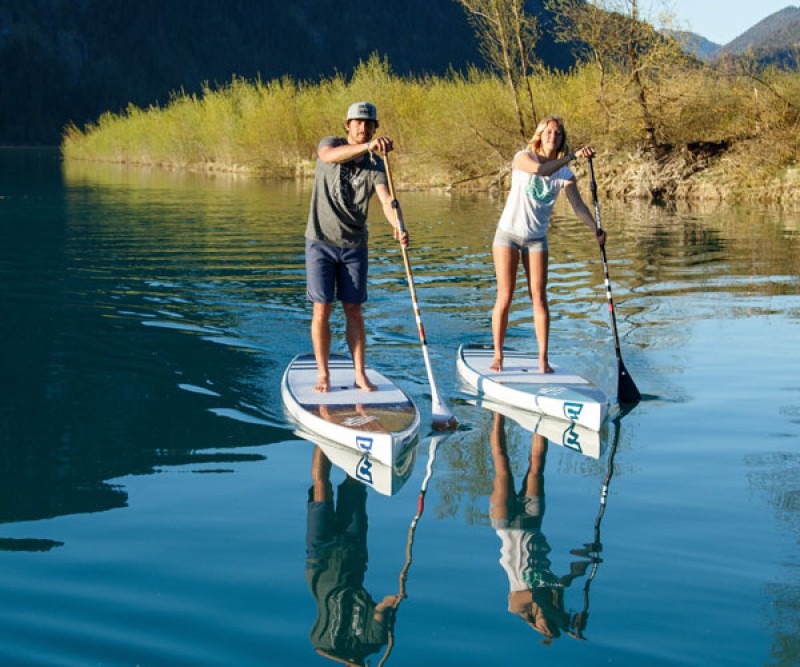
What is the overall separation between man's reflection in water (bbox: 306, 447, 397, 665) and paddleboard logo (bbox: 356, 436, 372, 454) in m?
0.40

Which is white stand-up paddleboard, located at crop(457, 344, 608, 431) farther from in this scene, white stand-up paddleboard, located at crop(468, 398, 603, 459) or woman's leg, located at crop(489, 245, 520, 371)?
woman's leg, located at crop(489, 245, 520, 371)

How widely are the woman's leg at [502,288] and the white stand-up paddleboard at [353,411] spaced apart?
115cm

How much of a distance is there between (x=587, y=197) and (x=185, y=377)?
26.5m

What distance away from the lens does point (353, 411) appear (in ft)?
24.8

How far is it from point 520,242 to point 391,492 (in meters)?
3.28

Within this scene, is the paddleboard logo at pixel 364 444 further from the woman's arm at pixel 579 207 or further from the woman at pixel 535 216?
the woman's arm at pixel 579 207

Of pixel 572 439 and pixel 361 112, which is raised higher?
pixel 361 112

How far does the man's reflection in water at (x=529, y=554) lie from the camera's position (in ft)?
15.0

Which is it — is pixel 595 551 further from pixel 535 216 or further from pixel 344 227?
pixel 535 216

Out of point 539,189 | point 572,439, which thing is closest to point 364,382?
point 572,439

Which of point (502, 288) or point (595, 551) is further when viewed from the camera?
point (502, 288)

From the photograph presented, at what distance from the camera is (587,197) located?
33906 millimetres

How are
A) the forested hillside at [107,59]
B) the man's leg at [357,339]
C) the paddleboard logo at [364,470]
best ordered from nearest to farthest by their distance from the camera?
1. the paddleboard logo at [364,470]
2. the man's leg at [357,339]
3. the forested hillside at [107,59]

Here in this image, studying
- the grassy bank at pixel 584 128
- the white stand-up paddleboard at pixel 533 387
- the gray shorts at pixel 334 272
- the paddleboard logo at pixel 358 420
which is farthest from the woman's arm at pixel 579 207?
the grassy bank at pixel 584 128
